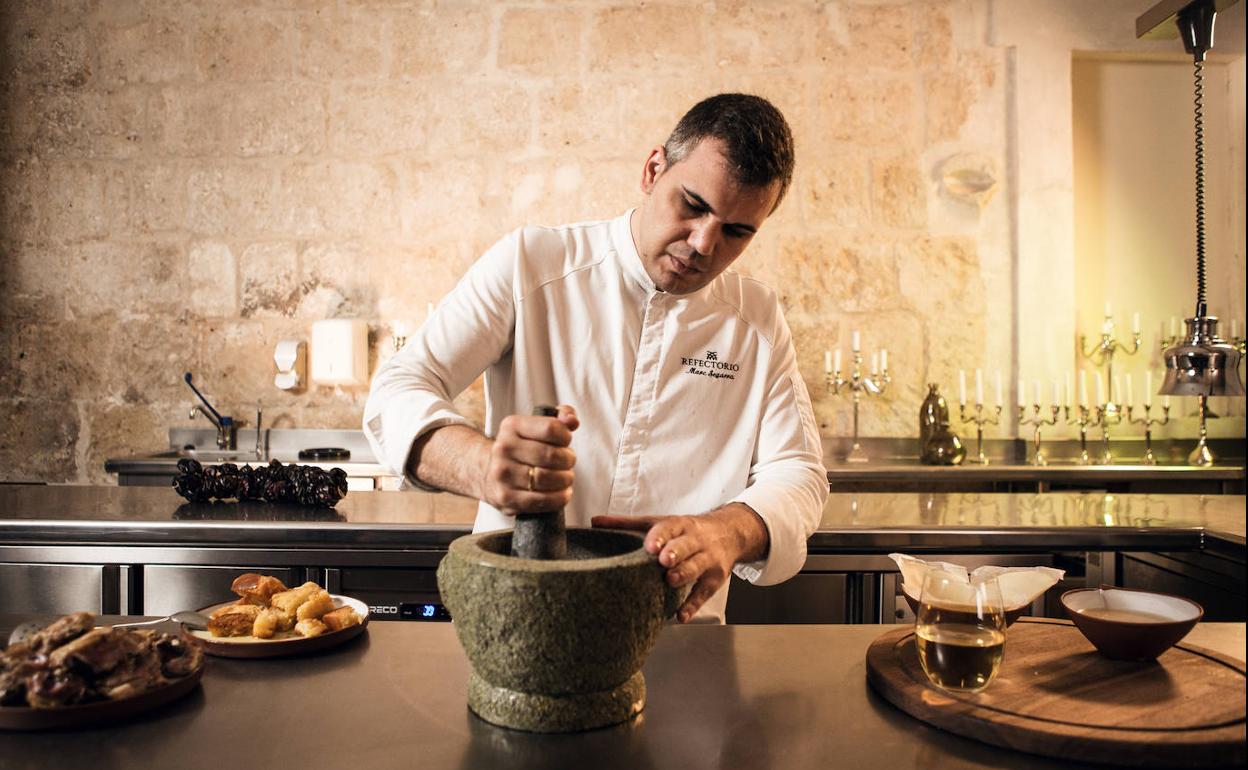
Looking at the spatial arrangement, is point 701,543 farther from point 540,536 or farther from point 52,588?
point 52,588

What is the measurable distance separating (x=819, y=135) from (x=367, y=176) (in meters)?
2.28

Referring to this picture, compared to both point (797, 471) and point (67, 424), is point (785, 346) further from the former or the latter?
point (67, 424)

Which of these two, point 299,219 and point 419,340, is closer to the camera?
point 419,340

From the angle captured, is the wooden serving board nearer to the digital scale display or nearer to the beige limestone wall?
the digital scale display

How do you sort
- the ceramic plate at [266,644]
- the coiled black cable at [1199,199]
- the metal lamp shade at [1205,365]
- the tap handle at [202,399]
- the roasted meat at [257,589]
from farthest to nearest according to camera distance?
the tap handle at [202,399] < the metal lamp shade at [1205,365] < the coiled black cable at [1199,199] < the roasted meat at [257,589] < the ceramic plate at [266,644]

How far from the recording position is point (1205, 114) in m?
4.64

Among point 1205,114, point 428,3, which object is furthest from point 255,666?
point 1205,114

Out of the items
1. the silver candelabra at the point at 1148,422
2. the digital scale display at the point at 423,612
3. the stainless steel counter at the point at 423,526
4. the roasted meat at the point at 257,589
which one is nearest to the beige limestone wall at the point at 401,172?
the silver candelabra at the point at 1148,422

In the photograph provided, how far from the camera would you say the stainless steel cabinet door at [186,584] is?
210 centimetres

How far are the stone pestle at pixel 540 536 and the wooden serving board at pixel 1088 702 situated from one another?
406 millimetres

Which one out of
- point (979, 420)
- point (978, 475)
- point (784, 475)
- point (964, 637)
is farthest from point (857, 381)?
point (964, 637)

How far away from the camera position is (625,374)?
1750 millimetres

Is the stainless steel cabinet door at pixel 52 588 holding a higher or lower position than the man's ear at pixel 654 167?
lower

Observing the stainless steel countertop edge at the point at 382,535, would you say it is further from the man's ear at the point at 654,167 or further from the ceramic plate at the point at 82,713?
the ceramic plate at the point at 82,713
